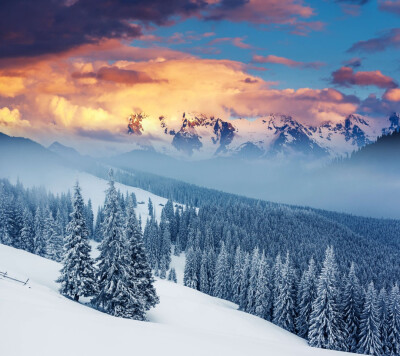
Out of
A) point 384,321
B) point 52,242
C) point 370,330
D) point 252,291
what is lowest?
point 252,291

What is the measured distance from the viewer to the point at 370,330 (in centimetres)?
5306

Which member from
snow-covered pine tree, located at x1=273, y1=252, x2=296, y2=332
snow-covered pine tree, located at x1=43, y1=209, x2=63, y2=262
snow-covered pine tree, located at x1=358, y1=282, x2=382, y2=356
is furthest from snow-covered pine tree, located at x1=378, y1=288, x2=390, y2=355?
snow-covered pine tree, located at x1=43, y1=209, x2=63, y2=262

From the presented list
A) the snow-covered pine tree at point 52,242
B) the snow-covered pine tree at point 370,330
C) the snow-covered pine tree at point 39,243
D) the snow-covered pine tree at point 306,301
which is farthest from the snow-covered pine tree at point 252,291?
the snow-covered pine tree at point 39,243

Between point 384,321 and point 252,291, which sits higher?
point 384,321

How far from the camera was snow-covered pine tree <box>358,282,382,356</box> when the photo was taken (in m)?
52.7

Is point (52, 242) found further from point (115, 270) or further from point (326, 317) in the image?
point (326, 317)

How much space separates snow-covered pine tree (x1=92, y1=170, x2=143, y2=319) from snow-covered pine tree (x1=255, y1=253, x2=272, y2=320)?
43.7 metres

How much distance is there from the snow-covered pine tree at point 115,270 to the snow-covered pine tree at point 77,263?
54.8 inches

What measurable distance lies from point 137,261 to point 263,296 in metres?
Result: 44.2

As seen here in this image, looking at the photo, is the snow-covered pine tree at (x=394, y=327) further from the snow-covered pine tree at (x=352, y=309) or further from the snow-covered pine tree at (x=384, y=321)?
the snow-covered pine tree at (x=352, y=309)

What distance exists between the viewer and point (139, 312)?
99.8 ft

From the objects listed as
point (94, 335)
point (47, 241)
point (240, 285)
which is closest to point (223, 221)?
point (240, 285)

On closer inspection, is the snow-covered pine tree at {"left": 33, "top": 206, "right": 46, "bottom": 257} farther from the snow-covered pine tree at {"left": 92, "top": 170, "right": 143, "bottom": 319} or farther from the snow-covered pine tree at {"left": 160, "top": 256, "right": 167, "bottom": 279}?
the snow-covered pine tree at {"left": 92, "top": 170, "right": 143, "bottom": 319}

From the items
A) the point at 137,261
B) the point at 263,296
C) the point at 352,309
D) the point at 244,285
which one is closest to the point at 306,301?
the point at 352,309
